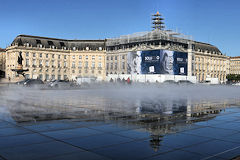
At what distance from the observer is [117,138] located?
22.7ft

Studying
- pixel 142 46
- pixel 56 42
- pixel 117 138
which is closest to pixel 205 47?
pixel 142 46

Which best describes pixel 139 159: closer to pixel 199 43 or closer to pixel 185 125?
pixel 185 125

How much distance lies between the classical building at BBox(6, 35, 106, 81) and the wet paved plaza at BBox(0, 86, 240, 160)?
101 m

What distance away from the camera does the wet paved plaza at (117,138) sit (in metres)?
5.58

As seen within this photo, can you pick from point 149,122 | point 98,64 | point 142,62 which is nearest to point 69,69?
point 98,64

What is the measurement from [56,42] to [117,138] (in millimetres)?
114590

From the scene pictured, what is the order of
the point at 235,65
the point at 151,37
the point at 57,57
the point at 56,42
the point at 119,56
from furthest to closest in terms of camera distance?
the point at 235,65
the point at 56,42
the point at 57,57
the point at 119,56
the point at 151,37

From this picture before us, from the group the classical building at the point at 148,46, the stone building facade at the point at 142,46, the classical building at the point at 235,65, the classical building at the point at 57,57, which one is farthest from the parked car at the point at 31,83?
the classical building at the point at 235,65

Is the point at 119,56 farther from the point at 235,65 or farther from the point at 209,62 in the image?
the point at 235,65

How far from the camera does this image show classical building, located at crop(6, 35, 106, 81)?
108 meters

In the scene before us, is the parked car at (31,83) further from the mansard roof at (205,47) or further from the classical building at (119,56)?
the mansard roof at (205,47)

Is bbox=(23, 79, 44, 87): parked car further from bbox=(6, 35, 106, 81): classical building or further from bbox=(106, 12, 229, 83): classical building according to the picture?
bbox=(6, 35, 106, 81): classical building

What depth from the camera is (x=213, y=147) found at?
20.3 feet

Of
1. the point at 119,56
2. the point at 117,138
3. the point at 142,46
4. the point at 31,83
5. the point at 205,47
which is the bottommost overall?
the point at 117,138
